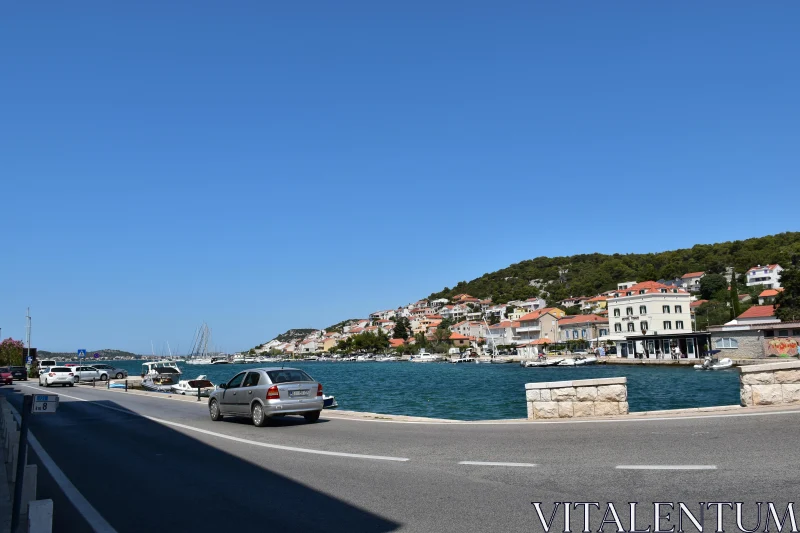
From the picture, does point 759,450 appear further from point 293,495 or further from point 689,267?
point 689,267

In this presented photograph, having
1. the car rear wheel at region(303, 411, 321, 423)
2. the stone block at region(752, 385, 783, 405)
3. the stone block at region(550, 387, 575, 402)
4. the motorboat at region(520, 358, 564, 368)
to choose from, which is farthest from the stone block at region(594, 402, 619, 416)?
the motorboat at region(520, 358, 564, 368)

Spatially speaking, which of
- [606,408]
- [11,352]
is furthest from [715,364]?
[11,352]

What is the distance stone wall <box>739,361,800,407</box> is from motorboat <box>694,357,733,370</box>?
68.8 meters

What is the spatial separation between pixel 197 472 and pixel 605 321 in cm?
12736

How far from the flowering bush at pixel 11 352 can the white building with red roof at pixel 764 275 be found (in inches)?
5856

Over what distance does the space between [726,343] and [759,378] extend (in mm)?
77875

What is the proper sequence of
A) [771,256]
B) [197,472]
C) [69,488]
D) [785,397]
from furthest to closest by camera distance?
[771,256]
[785,397]
[197,472]
[69,488]

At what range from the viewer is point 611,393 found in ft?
47.1

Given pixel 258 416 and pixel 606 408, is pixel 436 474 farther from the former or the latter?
pixel 258 416

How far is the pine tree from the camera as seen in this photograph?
7969cm

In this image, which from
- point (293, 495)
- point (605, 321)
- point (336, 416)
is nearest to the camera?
point (293, 495)

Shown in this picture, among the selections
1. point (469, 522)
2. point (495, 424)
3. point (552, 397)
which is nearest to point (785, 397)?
point (552, 397)

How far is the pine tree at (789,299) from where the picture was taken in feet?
261

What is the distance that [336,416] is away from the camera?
63.9 ft
